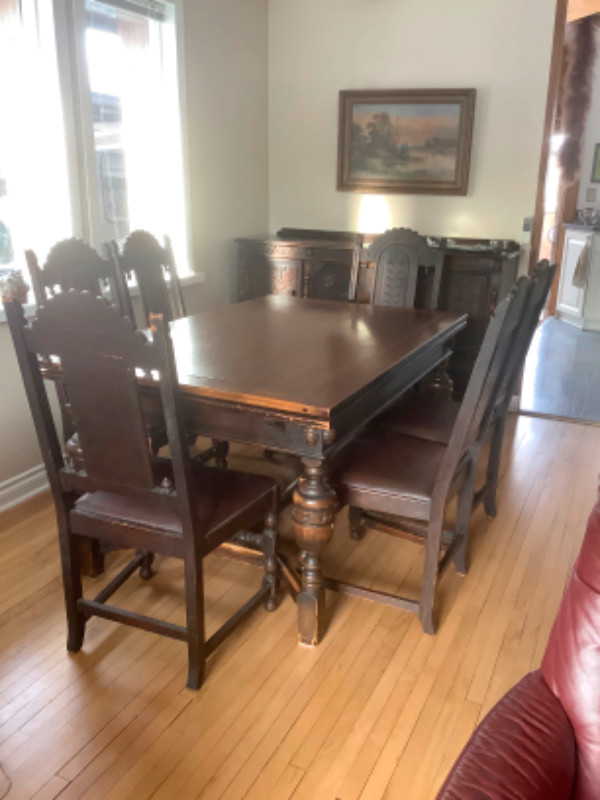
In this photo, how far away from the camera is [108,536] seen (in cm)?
182

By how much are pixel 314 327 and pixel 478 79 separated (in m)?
2.25

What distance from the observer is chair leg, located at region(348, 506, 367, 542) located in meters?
2.57

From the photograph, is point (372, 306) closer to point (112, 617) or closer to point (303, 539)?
point (303, 539)

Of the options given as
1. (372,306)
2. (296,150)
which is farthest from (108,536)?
(296,150)

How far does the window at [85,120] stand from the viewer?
9.12ft

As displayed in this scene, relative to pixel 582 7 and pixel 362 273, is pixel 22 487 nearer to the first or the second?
pixel 362 273

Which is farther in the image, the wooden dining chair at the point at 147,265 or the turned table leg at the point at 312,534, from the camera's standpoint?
the wooden dining chair at the point at 147,265

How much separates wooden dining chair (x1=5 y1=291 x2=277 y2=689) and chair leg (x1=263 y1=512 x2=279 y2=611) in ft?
0.03

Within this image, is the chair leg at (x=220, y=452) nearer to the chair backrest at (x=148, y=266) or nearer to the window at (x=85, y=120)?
the chair backrest at (x=148, y=266)

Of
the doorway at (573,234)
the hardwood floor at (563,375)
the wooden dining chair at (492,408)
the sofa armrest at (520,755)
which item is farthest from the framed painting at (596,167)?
the sofa armrest at (520,755)

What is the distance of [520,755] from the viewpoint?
3.18ft

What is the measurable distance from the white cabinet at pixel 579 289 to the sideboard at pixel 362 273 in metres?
2.72

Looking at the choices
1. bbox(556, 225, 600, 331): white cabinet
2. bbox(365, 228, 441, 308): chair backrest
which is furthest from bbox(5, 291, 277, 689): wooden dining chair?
bbox(556, 225, 600, 331): white cabinet

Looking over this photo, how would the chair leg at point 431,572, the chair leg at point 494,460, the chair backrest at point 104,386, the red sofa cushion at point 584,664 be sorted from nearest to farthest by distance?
the red sofa cushion at point 584,664
the chair backrest at point 104,386
the chair leg at point 431,572
the chair leg at point 494,460
